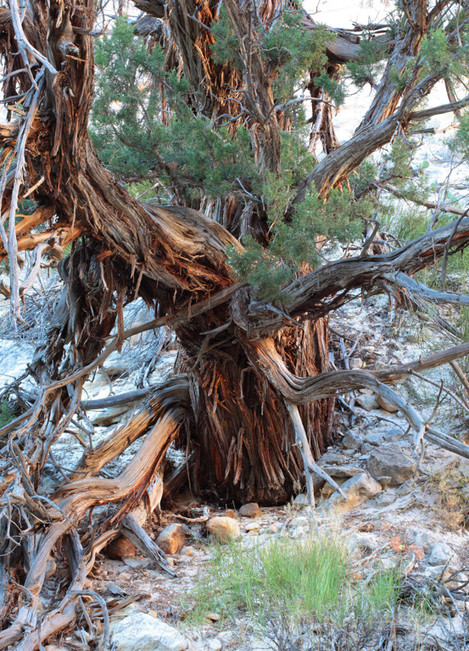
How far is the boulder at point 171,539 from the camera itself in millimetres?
3852

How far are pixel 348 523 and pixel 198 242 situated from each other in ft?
6.68

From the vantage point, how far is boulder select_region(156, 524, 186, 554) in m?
3.85

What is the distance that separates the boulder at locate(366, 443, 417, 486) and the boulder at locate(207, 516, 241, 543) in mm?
1119

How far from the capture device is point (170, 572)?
3.52 m

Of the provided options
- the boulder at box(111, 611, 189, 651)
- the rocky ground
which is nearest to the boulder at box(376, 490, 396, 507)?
the rocky ground

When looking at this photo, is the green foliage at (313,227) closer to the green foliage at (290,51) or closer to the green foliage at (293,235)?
the green foliage at (293,235)

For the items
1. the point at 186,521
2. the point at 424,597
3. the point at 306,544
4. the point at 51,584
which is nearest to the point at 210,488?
the point at 186,521

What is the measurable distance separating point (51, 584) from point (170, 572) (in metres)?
0.69

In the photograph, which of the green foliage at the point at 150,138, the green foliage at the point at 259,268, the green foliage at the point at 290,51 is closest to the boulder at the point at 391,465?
the green foliage at the point at 259,268

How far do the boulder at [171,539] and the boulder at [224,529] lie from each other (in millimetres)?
208

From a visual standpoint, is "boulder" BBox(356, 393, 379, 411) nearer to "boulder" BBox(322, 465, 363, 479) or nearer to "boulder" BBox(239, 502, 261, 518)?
"boulder" BBox(322, 465, 363, 479)

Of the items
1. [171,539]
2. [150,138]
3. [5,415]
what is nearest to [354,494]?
[171,539]

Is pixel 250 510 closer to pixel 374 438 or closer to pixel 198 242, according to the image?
pixel 374 438

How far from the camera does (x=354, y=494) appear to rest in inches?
163
